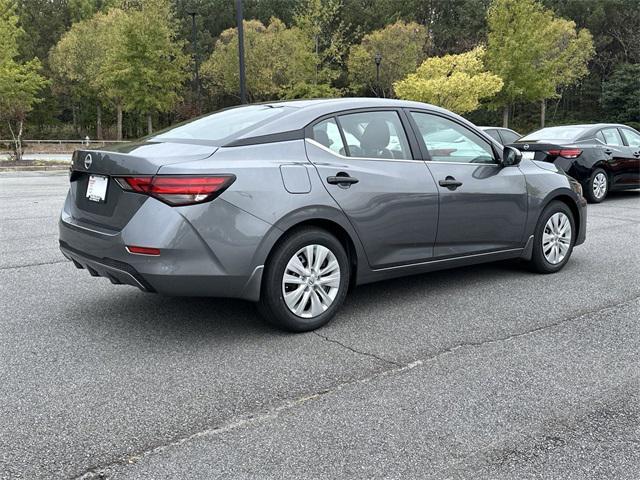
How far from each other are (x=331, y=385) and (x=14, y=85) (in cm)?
2663

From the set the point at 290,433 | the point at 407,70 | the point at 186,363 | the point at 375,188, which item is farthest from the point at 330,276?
the point at 407,70

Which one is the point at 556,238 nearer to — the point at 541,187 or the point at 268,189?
the point at 541,187

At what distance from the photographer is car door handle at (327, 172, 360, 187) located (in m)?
4.21

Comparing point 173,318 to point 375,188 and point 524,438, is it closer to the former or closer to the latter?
point 375,188

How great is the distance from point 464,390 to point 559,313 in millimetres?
1760

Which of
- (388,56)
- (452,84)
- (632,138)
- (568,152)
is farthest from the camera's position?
(388,56)

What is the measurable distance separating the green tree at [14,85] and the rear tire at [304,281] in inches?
887

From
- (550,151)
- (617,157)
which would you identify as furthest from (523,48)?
(550,151)

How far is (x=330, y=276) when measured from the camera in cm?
425

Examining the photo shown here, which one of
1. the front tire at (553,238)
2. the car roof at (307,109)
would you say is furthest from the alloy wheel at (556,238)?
the car roof at (307,109)

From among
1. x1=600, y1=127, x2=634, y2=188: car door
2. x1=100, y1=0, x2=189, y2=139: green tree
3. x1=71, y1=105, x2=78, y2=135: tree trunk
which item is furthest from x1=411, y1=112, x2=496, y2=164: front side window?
x1=71, y1=105, x2=78, y2=135: tree trunk

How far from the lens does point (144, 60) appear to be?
36156 mm

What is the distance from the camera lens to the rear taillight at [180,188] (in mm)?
3662

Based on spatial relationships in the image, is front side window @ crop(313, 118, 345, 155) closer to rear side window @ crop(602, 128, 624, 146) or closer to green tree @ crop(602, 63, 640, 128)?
rear side window @ crop(602, 128, 624, 146)
